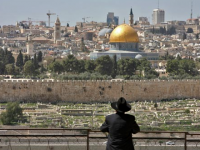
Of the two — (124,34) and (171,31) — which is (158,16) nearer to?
(171,31)

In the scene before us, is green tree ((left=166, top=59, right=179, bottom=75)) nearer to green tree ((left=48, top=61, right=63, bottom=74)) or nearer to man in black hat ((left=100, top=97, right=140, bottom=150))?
green tree ((left=48, top=61, right=63, bottom=74))

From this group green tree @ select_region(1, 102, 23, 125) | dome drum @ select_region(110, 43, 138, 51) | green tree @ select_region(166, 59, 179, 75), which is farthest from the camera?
dome drum @ select_region(110, 43, 138, 51)

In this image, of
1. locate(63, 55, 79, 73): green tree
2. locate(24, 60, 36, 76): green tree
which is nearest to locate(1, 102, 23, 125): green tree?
locate(24, 60, 36, 76): green tree

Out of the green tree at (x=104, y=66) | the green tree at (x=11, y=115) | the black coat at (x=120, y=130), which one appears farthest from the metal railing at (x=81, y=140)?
the green tree at (x=104, y=66)

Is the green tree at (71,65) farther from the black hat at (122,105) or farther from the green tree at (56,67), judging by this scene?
the black hat at (122,105)

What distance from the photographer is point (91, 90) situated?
3303 centimetres

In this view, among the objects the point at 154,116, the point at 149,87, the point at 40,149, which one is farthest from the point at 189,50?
the point at 40,149

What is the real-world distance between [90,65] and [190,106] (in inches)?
663

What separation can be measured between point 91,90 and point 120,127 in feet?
84.3

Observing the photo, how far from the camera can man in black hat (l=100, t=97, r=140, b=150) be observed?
289 inches

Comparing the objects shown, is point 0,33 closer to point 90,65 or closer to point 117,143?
point 90,65

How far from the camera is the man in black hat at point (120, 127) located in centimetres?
733

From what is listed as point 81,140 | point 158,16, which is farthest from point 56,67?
point 158,16

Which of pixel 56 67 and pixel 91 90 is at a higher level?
pixel 56 67
